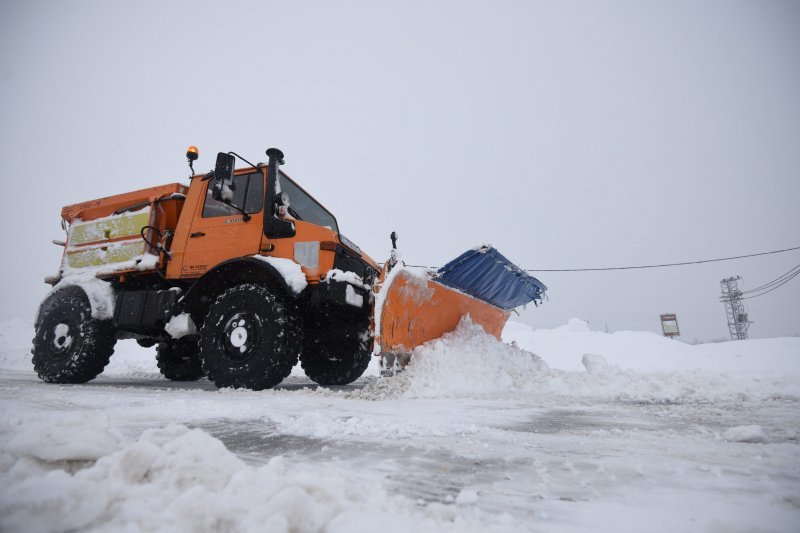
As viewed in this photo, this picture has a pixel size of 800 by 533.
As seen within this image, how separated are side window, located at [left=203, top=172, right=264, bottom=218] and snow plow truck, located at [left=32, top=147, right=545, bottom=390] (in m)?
0.01

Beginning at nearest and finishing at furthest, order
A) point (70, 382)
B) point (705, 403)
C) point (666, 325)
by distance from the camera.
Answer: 1. point (705, 403)
2. point (70, 382)
3. point (666, 325)

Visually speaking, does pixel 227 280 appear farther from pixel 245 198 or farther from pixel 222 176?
pixel 222 176

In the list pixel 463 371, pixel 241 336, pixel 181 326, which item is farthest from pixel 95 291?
pixel 463 371

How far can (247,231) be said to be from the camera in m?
4.35

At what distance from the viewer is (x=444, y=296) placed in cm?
454

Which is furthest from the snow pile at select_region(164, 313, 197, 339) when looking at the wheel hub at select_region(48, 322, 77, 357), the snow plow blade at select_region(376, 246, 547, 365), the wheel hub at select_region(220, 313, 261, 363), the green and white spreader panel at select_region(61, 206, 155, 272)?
the snow plow blade at select_region(376, 246, 547, 365)

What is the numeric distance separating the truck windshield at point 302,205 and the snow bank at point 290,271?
0.69 m

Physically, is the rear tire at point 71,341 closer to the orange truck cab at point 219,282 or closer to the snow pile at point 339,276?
the orange truck cab at point 219,282

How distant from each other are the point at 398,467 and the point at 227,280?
358 cm

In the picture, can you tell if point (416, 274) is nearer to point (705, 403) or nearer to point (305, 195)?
point (305, 195)

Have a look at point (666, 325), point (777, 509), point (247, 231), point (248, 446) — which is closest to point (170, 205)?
point (247, 231)

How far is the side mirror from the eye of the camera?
3811mm

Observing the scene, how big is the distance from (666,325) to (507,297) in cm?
2099

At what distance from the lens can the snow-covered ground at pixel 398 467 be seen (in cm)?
82
